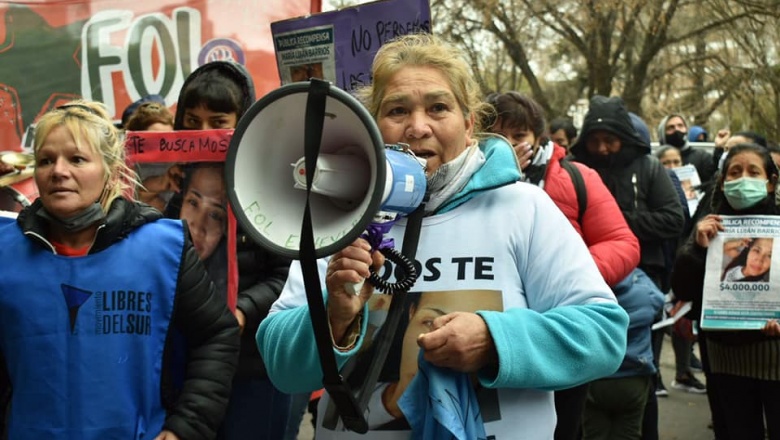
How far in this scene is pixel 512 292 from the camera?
2.08 m

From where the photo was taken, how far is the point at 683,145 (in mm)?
9344

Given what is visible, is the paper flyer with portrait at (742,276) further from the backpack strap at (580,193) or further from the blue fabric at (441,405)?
the blue fabric at (441,405)

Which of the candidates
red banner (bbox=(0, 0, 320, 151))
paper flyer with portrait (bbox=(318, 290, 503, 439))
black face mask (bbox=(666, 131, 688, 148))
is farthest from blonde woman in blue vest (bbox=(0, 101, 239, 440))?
black face mask (bbox=(666, 131, 688, 148))

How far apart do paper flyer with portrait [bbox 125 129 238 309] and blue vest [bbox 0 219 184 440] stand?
2.22ft

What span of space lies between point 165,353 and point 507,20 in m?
17.0

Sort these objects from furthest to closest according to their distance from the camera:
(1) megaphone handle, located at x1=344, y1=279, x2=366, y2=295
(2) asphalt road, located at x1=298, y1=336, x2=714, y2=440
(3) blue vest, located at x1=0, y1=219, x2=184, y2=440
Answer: (2) asphalt road, located at x1=298, y1=336, x2=714, y2=440, (3) blue vest, located at x1=0, y1=219, x2=184, y2=440, (1) megaphone handle, located at x1=344, y1=279, x2=366, y2=295

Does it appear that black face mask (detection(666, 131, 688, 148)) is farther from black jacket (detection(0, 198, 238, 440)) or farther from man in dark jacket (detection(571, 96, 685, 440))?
black jacket (detection(0, 198, 238, 440))

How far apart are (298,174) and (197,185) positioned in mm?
1732

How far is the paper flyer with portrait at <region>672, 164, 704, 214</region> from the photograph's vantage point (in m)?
7.75

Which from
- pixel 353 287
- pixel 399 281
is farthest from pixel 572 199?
pixel 353 287

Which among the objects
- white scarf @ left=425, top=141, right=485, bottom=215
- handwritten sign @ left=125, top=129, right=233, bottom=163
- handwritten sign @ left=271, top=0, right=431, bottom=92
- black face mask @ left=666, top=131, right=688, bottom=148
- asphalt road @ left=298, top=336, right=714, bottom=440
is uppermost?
handwritten sign @ left=271, top=0, right=431, bottom=92

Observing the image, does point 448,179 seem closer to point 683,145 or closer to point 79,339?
point 79,339

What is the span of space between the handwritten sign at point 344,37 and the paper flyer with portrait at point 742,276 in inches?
74.3

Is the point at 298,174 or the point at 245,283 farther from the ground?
the point at 298,174
